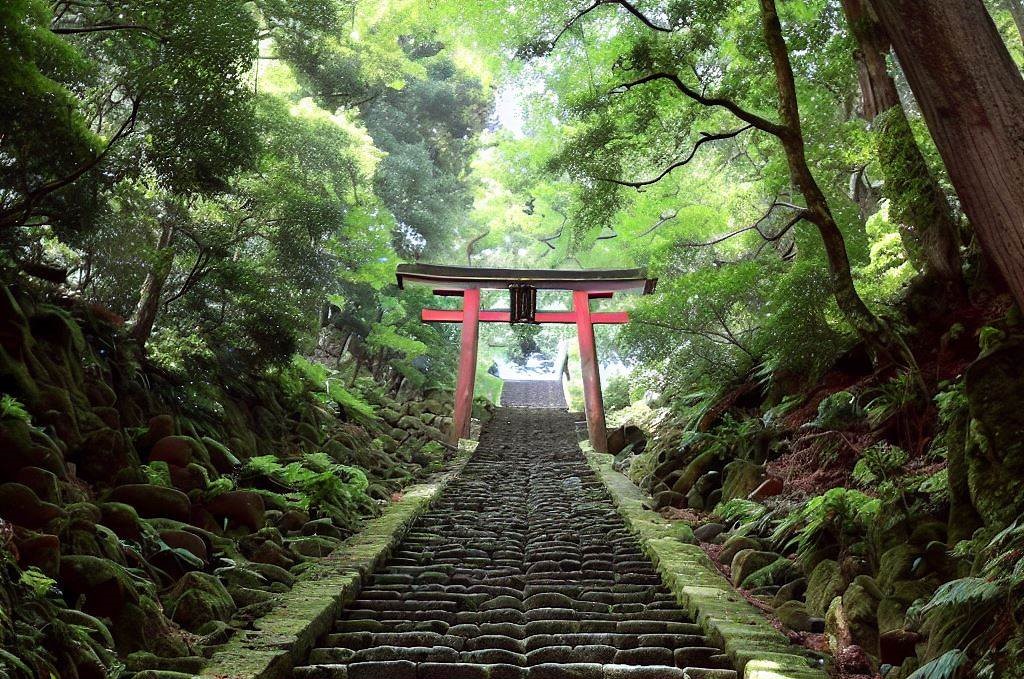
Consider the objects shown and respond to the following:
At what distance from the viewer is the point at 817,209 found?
23.1 ft

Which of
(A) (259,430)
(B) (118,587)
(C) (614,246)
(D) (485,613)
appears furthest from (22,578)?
(C) (614,246)

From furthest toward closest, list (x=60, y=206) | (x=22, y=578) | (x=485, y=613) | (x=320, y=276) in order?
1. (x=320, y=276)
2. (x=60, y=206)
3. (x=485, y=613)
4. (x=22, y=578)

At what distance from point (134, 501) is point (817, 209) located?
5.91m

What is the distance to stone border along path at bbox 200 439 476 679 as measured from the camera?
4.24m

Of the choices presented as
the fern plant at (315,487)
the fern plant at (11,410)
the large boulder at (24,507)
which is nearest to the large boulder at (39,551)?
the large boulder at (24,507)

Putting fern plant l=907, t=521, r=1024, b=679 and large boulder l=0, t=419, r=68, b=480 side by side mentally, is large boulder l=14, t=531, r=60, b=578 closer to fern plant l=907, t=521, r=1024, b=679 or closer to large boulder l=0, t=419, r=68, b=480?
large boulder l=0, t=419, r=68, b=480

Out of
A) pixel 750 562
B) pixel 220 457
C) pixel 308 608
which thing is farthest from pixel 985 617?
pixel 220 457

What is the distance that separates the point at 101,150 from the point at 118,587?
3500 millimetres

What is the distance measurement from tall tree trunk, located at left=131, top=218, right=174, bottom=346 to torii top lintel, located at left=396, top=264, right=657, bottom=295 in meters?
7.65

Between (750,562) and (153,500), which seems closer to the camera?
(153,500)

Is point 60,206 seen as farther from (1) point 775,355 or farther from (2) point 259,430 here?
(1) point 775,355

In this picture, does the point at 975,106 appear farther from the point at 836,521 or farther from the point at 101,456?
the point at 101,456

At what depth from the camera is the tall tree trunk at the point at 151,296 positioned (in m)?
7.87

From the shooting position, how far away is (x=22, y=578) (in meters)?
3.66
